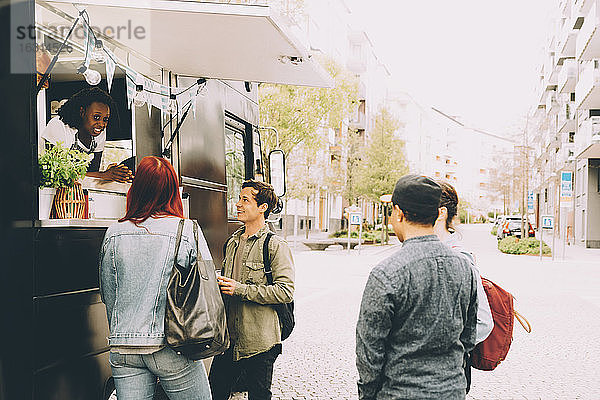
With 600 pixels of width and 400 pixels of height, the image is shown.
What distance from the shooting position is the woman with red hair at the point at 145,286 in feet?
10.5

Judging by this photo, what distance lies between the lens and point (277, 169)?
287 inches

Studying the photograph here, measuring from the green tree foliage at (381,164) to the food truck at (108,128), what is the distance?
120ft

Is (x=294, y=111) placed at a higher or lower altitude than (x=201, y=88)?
higher

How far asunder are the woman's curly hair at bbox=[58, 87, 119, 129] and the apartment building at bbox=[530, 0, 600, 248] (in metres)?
20.9

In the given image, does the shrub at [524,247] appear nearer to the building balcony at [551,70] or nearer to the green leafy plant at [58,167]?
the building balcony at [551,70]

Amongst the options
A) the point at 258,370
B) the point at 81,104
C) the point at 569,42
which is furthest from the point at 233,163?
the point at 569,42

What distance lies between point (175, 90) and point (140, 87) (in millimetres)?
498

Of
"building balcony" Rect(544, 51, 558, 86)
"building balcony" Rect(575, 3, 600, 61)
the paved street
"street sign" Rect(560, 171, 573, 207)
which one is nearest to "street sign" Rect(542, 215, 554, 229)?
"street sign" Rect(560, 171, 573, 207)

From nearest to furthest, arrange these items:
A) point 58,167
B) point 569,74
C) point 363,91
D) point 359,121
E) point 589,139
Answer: point 58,167 < point 589,139 < point 569,74 < point 359,121 < point 363,91

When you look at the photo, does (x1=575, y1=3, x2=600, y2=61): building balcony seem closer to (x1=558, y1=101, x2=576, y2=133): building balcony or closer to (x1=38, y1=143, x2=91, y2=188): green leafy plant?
(x1=558, y1=101, x2=576, y2=133): building balcony

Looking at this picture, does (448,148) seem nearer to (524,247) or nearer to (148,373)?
(524,247)

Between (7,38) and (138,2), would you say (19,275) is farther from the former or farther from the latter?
(138,2)

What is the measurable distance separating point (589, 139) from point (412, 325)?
32.9 m

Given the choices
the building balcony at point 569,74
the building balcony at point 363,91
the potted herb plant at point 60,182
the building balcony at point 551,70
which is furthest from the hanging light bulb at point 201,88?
the building balcony at point 551,70
